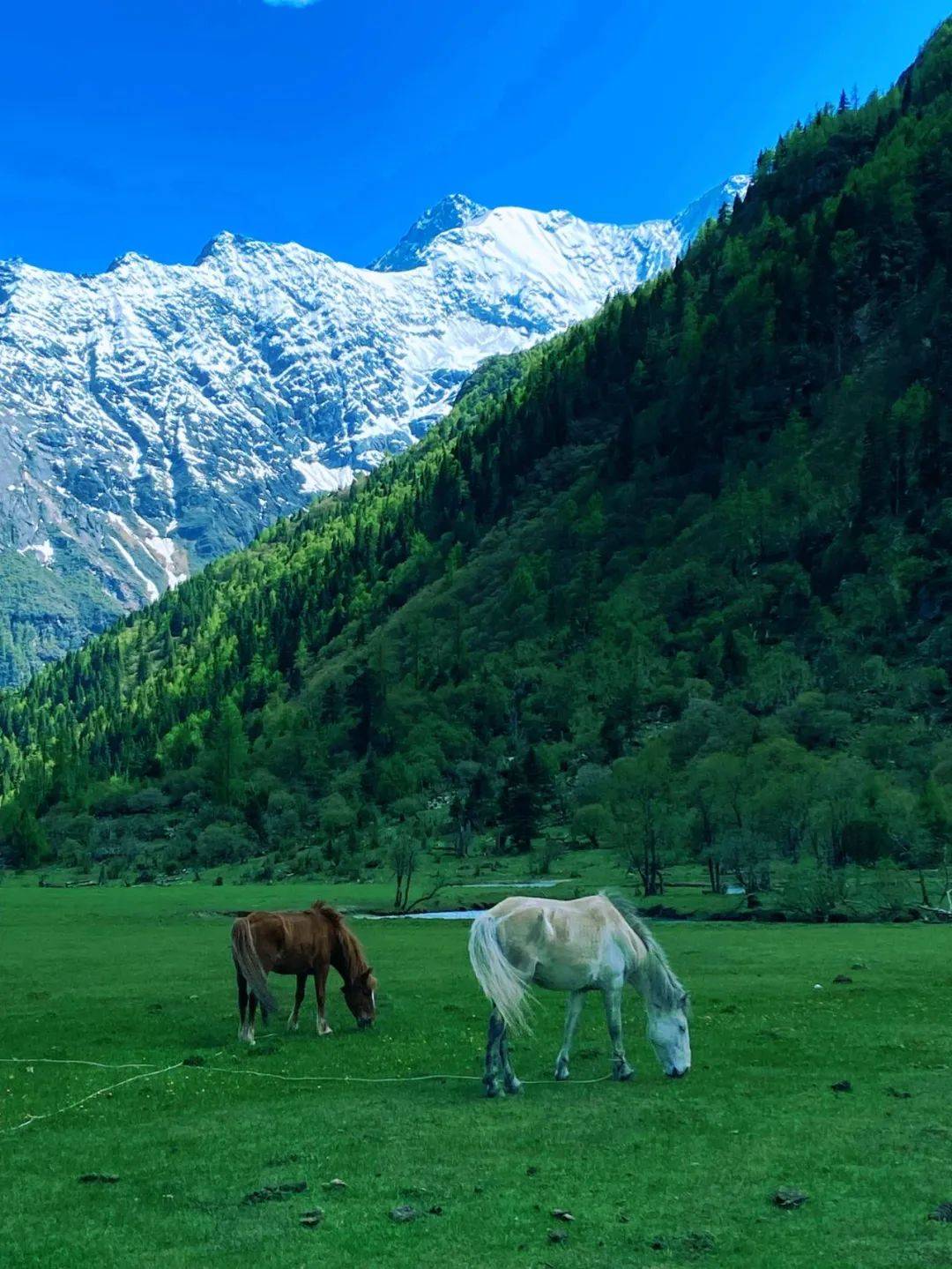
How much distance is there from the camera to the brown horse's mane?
27312 mm

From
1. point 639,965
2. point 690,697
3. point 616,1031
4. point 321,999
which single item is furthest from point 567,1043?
point 690,697

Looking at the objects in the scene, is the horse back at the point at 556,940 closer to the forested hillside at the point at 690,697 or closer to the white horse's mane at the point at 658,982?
the white horse's mane at the point at 658,982

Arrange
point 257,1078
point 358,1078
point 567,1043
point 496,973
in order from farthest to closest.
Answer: point 257,1078
point 358,1078
point 567,1043
point 496,973

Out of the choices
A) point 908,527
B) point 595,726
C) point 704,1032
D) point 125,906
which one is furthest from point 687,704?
point 704,1032

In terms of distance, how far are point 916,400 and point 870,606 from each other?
42.9 metres

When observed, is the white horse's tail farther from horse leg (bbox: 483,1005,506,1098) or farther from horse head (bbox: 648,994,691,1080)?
horse head (bbox: 648,994,691,1080)

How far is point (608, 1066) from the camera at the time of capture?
21.3m

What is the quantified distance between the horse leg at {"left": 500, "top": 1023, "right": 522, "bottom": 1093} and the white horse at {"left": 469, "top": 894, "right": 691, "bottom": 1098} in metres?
0.02

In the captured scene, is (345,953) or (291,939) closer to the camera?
(291,939)

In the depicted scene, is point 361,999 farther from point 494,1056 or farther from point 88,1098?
point 494,1056

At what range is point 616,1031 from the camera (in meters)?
19.8

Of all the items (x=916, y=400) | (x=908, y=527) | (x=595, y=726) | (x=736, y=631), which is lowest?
(x=595, y=726)

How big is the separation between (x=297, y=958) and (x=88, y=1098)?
708 cm

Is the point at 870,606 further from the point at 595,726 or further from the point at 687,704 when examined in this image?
the point at 595,726
